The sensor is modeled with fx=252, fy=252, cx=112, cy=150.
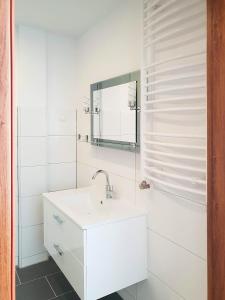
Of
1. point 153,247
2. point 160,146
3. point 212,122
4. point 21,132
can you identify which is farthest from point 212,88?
point 21,132

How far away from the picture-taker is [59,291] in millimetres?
2232

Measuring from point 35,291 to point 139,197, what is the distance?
4.30ft

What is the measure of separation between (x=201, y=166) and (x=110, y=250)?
2.69ft

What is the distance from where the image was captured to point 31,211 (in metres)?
2.61

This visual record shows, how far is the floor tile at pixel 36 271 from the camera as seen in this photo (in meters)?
2.43

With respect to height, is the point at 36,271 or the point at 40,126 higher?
the point at 40,126

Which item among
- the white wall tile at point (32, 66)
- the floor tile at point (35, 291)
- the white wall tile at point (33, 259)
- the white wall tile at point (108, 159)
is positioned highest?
the white wall tile at point (32, 66)

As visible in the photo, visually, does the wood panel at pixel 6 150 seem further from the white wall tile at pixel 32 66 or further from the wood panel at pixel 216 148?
the white wall tile at pixel 32 66

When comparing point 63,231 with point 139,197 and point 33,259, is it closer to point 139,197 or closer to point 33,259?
point 139,197

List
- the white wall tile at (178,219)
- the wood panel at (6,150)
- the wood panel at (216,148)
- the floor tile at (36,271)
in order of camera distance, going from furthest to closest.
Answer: the floor tile at (36,271)
the white wall tile at (178,219)
the wood panel at (216,148)
the wood panel at (6,150)

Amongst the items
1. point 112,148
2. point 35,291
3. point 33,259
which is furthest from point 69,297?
point 112,148

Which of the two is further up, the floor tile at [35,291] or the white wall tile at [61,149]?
the white wall tile at [61,149]

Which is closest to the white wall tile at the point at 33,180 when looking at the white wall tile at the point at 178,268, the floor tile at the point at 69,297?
the floor tile at the point at 69,297

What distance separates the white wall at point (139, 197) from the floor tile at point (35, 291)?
672mm
